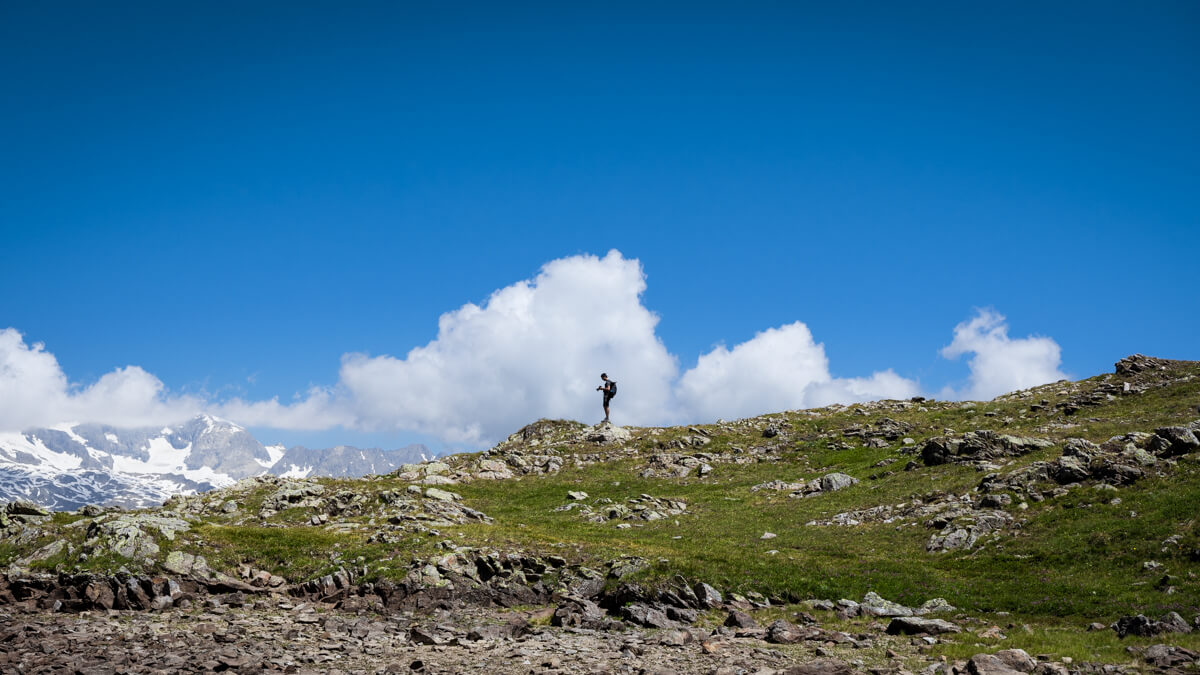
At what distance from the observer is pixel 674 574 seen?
31.2 m

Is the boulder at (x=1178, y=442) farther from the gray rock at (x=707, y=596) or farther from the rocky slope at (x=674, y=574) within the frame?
the gray rock at (x=707, y=596)

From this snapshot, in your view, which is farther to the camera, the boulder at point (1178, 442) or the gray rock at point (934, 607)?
the boulder at point (1178, 442)

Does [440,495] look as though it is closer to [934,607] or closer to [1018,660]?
[934,607]

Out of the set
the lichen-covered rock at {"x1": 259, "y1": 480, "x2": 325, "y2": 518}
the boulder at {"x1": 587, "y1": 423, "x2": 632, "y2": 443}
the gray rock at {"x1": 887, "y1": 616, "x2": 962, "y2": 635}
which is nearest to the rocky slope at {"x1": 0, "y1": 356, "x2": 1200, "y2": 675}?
the gray rock at {"x1": 887, "y1": 616, "x2": 962, "y2": 635}

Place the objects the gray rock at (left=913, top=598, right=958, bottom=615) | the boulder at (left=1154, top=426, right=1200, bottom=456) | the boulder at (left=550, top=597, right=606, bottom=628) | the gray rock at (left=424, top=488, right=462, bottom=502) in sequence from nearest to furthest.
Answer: the boulder at (left=550, top=597, right=606, bottom=628), the gray rock at (left=913, top=598, right=958, bottom=615), the boulder at (left=1154, top=426, right=1200, bottom=456), the gray rock at (left=424, top=488, right=462, bottom=502)

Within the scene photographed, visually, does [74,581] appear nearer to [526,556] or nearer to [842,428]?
[526,556]

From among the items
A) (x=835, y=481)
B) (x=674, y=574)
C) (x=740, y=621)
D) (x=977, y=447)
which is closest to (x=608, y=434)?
(x=835, y=481)

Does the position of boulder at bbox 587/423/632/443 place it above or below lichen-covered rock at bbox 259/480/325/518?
above

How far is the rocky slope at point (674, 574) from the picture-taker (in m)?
22.1

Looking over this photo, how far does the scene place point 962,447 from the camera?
2340 inches

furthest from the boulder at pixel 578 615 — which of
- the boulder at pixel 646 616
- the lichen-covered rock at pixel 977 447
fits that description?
the lichen-covered rock at pixel 977 447

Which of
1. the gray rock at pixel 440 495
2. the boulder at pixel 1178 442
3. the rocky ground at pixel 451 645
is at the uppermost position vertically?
the boulder at pixel 1178 442

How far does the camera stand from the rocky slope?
871 inches

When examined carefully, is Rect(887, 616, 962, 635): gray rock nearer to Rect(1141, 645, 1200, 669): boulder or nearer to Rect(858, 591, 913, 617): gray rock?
Rect(858, 591, 913, 617): gray rock
